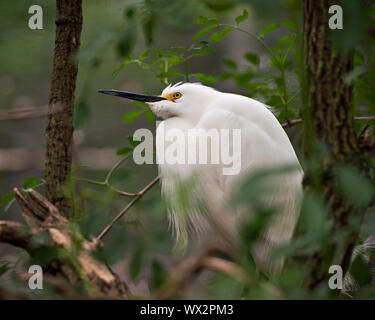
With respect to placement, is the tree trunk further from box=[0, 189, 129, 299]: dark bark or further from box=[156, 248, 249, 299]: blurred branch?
box=[156, 248, 249, 299]: blurred branch

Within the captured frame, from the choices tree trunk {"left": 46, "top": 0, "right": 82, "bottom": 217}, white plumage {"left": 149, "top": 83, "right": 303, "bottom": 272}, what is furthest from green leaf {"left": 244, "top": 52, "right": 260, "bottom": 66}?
tree trunk {"left": 46, "top": 0, "right": 82, "bottom": 217}

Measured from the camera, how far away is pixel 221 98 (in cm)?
171

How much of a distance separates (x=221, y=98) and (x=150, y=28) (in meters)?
0.99

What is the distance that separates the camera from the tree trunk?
1226mm

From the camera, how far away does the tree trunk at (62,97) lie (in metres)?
1.23

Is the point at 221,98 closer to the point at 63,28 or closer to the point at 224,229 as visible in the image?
the point at 224,229

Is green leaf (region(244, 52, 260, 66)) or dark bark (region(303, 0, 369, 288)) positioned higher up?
green leaf (region(244, 52, 260, 66))

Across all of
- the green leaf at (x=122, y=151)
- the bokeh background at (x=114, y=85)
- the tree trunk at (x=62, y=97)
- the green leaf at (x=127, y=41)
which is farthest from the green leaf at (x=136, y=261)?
the green leaf at (x=122, y=151)

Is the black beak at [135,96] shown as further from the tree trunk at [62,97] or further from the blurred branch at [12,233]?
the blurred branch at [12,233]

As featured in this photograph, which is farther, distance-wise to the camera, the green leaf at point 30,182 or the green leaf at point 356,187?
the green leaf at point 30,182

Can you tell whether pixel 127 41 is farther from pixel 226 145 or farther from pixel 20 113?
pixel 226 145

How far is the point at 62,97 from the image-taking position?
1232mm
